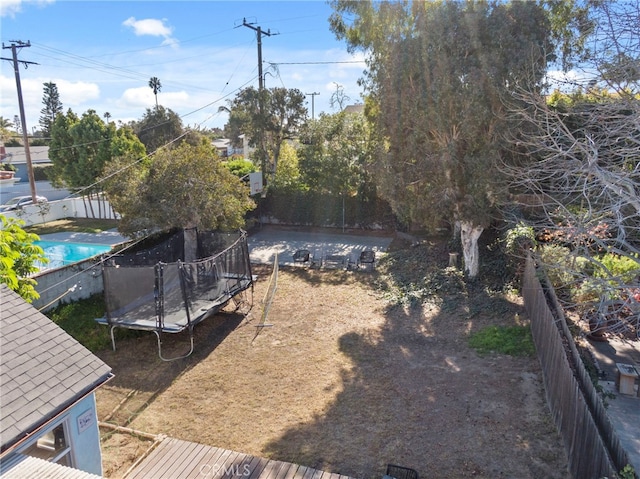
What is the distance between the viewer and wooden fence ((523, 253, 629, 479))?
16.1 feet

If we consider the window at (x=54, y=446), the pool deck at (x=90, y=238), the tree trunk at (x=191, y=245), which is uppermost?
the tree trunk at (x=191, y=245)

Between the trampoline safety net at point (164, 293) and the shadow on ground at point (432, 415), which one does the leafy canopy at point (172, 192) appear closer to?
the trampoline safety net at point (164, 293)

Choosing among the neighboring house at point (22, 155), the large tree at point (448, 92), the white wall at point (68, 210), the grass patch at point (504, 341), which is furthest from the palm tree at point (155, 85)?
the grass patch at point (504, 341)

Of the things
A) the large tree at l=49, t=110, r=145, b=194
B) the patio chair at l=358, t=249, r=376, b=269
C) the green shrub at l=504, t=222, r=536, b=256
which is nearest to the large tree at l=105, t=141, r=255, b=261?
the patio chair at l=358, t=249, r=376, b=269

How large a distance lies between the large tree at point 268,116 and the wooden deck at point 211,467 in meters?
18.1

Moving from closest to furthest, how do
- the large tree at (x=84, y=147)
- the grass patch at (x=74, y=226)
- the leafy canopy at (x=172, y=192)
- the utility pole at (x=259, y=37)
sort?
the leafy canopy at (x=172, y=192) → the utility pole at (x=259, y=37) → the grass patch at (x=74, y=226) → the large tree at (x=84, y=147)

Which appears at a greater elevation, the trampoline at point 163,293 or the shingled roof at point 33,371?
the shingled roof at point 33,371

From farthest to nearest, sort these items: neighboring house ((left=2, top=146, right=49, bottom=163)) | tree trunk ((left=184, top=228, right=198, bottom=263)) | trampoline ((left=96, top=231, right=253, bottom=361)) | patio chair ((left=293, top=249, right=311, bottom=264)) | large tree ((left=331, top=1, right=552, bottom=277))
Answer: neighboring house ((left=2, top=146, right=49, bottom=163)) → patio chair ((left=293, top=249, right=311, bottom=264)) → tree trunk ((left=184, top=228, right=198, bottom=263)) → large tree ((left=331, top=1, right=552, bottom=277)) → trampoline ((left=96, top=231, right=253, bottom=361))

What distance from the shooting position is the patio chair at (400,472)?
225 inches

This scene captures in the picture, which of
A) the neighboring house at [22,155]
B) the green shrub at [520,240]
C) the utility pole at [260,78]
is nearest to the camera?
the green shrub at [520,240]

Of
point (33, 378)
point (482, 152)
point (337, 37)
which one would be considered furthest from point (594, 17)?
point (337, 37)

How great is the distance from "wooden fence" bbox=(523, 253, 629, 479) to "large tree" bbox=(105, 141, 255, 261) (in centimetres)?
991

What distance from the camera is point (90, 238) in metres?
21.5

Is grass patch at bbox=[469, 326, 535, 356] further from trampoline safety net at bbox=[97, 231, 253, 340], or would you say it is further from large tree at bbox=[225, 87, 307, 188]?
large tree at bbox=[225, 87, 307, 188]
